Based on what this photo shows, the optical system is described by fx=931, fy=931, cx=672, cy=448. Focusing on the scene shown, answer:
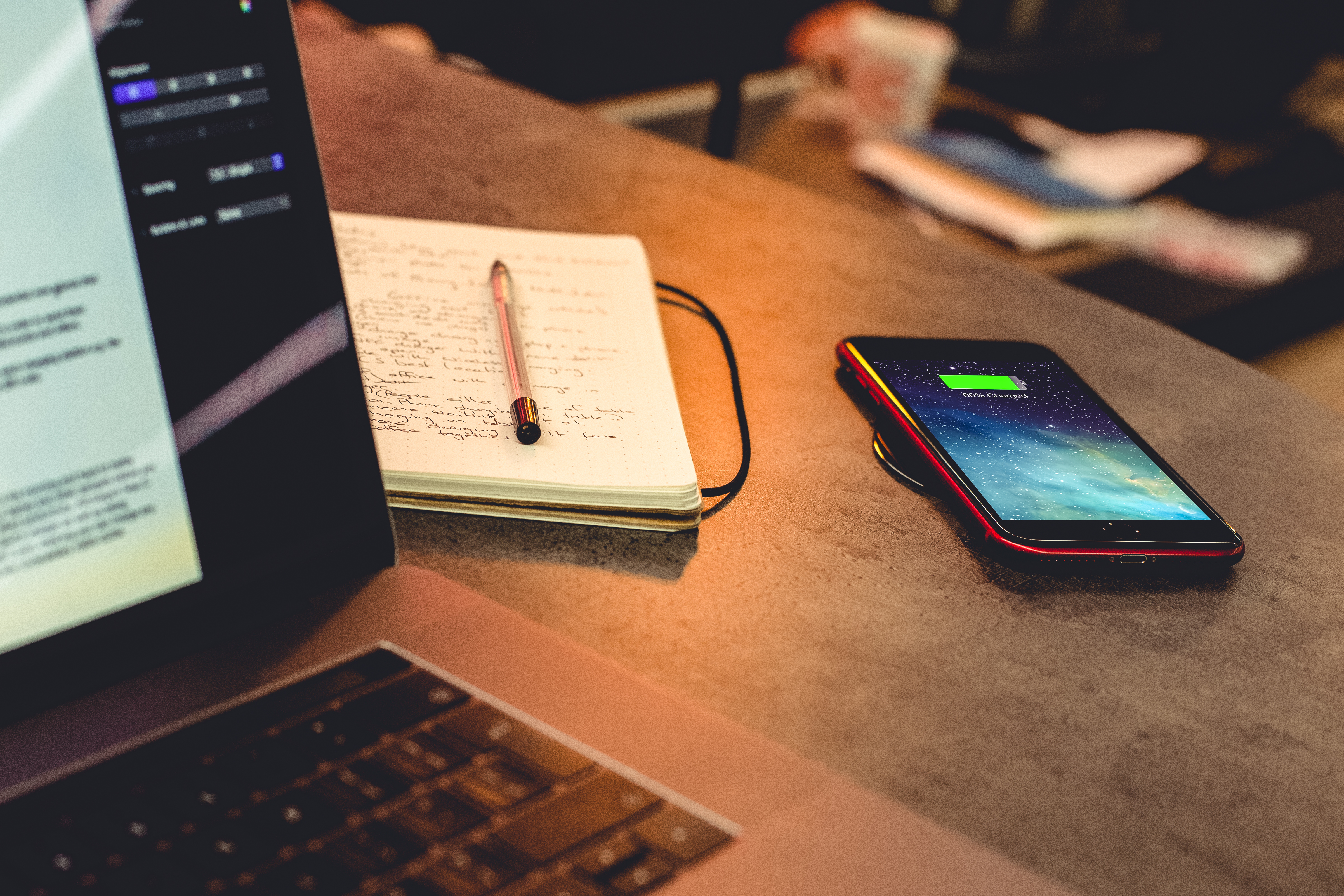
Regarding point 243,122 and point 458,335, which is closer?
point 243,122

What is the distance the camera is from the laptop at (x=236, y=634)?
11.4 inches

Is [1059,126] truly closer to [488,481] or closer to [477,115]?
[477,115]

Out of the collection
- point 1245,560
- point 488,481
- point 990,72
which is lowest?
point 1245,560

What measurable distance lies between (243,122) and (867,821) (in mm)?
329

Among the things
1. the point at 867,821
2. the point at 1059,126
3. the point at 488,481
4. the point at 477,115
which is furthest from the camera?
the point at 1059,126

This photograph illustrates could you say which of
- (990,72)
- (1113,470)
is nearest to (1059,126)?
(990,72)

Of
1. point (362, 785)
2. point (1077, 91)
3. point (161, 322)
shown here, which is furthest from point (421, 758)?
point (1077, 91)

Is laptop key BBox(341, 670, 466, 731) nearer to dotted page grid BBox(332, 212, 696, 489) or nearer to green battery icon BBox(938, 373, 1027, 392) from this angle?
dotted page grid BBox(332, 212, 696, 489)

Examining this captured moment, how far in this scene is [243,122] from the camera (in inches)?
13.0

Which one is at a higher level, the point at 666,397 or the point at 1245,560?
the point at 666,397

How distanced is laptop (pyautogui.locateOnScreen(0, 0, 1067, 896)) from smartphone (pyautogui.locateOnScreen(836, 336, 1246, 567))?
0.60ft

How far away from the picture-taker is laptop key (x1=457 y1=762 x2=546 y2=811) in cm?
31

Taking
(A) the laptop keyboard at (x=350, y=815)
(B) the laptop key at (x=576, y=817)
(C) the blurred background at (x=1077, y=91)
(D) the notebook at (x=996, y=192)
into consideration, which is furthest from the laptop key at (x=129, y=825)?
(D) the notebook at (x=996, y=192)

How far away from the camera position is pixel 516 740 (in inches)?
12.8
